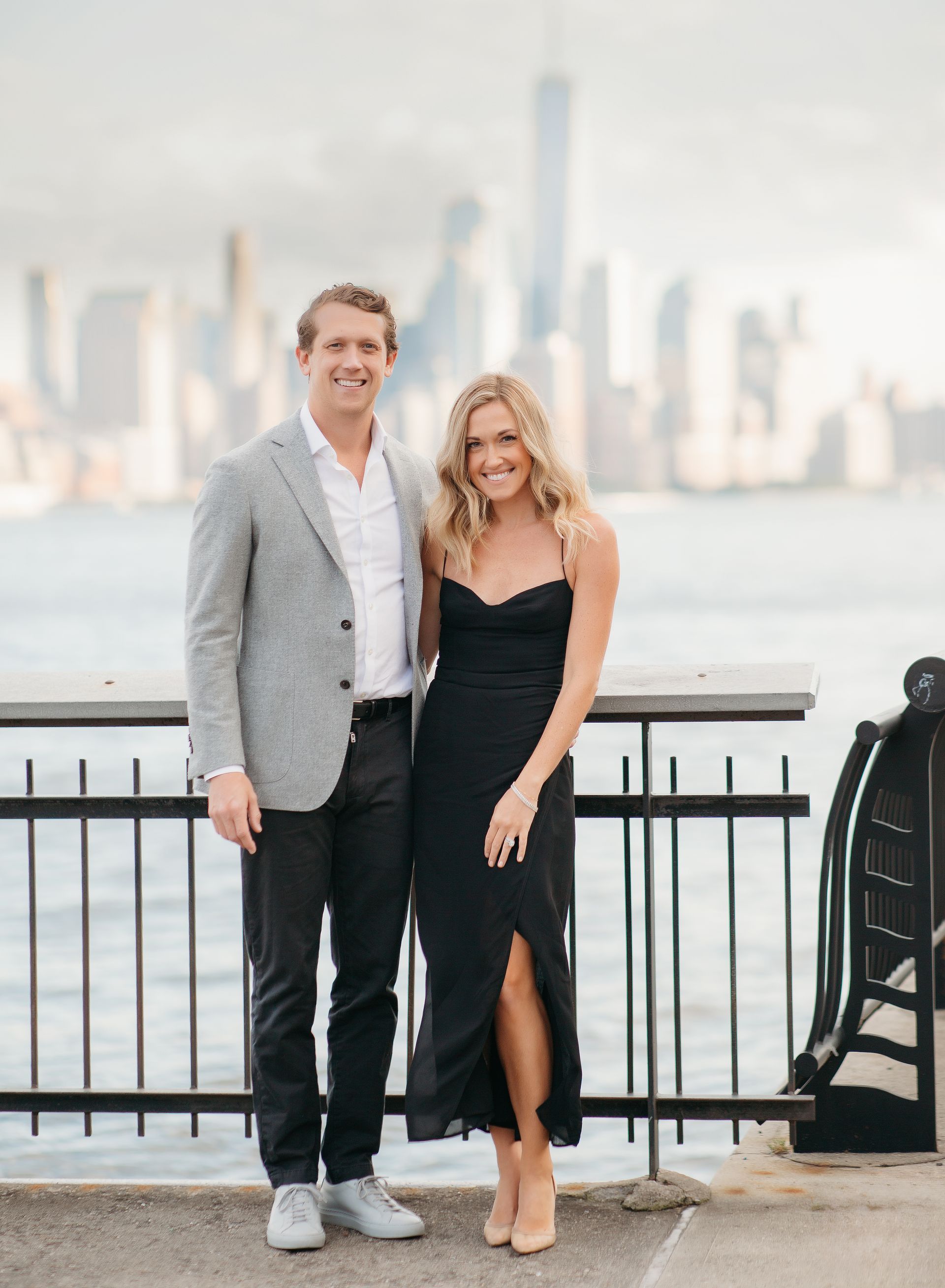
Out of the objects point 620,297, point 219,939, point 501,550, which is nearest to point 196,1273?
point 501,550

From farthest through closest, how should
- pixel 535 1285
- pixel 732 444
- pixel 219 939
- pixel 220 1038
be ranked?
pixel 732 444 < pixel 219 939 < pixel 220 1038 < pixel 535 1285

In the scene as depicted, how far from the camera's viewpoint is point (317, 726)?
280 cm

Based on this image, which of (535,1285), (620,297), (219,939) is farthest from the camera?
(620,297)

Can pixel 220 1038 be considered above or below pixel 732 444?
below

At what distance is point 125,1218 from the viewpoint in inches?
117

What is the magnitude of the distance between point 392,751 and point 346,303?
0.99 metres

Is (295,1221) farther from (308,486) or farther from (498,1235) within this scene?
(308,486)

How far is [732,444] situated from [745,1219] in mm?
79463

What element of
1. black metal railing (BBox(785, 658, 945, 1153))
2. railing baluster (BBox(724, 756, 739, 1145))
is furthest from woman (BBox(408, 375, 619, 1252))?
black metal railing (BBox(785, 658, 945, 1153))

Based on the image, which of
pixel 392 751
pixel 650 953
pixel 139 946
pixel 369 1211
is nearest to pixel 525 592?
pixel 392 751

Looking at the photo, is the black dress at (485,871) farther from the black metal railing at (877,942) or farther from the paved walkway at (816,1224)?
the black metal railing at (877,942)

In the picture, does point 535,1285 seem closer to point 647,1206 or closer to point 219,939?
point 647,1206

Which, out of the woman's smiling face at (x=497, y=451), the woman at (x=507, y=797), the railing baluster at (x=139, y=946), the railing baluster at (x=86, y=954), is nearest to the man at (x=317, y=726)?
the woman at (x=507, y=797)

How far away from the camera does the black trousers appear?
2830 millimetres
